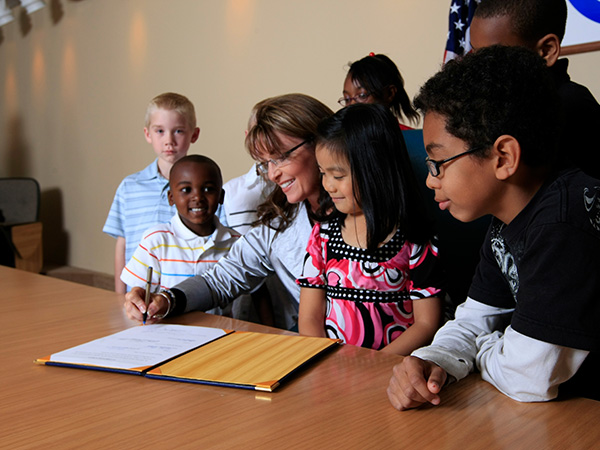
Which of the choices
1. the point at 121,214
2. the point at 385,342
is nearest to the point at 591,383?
the point at 385,342

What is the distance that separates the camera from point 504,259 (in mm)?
1003

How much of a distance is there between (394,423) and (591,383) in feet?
1.33

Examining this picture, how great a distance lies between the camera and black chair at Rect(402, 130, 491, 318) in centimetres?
156

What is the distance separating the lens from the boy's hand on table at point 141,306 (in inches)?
48.5

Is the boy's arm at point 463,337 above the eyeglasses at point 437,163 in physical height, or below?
below

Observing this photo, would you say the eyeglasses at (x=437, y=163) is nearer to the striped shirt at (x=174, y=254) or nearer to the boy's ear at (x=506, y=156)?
the boy's ear at (x=506, y=156)

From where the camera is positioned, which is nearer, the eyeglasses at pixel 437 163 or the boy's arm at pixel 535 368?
the boy's arm at pixel 535 368

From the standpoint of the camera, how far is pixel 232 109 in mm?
3986

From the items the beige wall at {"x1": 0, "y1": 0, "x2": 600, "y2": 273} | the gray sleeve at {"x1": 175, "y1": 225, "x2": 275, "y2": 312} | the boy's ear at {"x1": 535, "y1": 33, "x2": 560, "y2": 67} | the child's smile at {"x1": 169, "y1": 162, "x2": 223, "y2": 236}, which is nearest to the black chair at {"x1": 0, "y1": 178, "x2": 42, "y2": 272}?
the beige wall at {"x1": 0, "y1": 0, "x2": 600, "y2": 273}

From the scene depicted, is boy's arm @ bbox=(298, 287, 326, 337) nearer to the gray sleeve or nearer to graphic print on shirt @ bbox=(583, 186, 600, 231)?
the gray sleeve

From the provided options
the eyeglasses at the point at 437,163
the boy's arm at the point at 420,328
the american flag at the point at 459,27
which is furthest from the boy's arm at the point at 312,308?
the american flag at the point at 459,27

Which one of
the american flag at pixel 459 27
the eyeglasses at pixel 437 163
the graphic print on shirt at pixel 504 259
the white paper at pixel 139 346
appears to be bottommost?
the white paper at pixel 139 346

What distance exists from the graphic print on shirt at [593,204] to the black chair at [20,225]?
4.87 meters

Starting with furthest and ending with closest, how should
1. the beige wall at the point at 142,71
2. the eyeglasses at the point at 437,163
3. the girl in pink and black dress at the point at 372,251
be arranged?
the beige wall at the point at 142,71 → the girl in pink and black dress at the point at 372,251 → the eyeglasses at the point at 437,163
